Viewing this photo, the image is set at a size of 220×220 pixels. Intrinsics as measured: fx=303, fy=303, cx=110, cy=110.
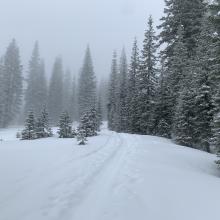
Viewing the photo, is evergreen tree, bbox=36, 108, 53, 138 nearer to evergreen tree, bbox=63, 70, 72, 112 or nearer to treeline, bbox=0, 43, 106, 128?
treeline, bbox=0, 43, 106, 128

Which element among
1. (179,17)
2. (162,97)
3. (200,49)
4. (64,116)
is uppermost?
(179,17)

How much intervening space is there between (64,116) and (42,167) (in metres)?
21.0

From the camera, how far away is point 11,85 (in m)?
59.2

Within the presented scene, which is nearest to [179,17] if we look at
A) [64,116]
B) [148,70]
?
[148,70]

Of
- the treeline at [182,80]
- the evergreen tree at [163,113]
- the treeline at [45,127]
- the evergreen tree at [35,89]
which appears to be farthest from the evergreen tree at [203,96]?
the evergreen tree at [35,89]

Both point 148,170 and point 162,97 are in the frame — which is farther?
point 162,97

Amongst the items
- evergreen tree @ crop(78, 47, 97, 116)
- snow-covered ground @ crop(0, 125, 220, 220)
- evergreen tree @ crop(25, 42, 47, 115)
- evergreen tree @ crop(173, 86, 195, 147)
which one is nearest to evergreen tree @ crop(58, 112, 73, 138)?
evergreen tree @ crop(173, 86, 195, 147)

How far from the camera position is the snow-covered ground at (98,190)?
6.58 meters

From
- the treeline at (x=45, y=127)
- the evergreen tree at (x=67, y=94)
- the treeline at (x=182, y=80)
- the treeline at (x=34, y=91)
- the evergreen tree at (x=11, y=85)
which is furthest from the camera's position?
the evergreen tree at (x=67, y=94)

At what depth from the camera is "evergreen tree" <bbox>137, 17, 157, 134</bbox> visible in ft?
119

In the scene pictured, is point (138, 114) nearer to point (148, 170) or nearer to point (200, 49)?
point (200, 49)

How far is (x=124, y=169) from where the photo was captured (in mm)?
10961

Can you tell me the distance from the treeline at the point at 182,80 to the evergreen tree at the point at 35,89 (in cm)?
2372

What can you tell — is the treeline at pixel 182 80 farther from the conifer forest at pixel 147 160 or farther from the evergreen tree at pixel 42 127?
the evergreen tree at pixel 42 127
